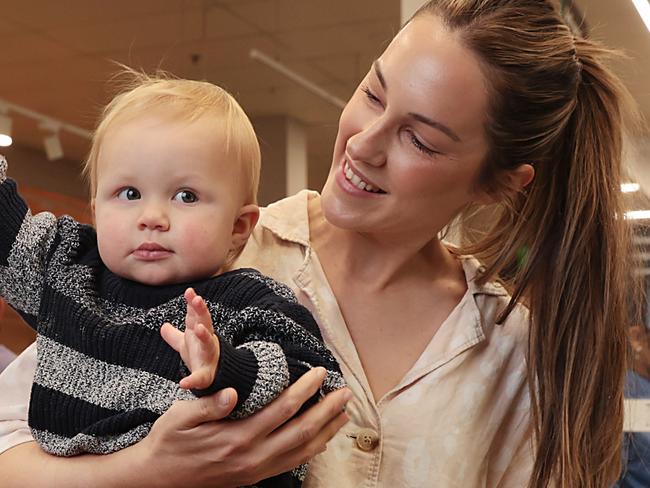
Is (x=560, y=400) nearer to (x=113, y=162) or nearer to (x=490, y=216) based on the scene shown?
(x=490, y=216)

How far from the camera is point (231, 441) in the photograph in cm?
98

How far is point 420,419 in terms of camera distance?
53.2 inches

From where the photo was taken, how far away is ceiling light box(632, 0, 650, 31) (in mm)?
1779

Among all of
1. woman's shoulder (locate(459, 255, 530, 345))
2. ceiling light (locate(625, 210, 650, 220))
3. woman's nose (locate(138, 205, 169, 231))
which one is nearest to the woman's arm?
woman's nose (locate(138, 205, 169, 231))

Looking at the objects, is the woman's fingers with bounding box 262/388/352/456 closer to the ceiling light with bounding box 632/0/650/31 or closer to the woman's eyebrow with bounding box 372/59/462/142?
the woman's eyebrow with bounding box 372/59/462/142

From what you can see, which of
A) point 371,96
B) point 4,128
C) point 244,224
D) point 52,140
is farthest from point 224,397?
point 52,140

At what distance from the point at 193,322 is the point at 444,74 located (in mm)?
602

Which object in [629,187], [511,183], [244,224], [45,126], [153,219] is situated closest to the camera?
[153,219]

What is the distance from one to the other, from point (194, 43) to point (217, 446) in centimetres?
499

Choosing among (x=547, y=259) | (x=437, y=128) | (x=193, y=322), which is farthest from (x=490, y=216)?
(x=193, y=322)

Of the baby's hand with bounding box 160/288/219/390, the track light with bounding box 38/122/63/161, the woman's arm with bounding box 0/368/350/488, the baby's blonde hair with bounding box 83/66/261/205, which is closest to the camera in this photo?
the baby's hand with bounding box 160/288/219/390

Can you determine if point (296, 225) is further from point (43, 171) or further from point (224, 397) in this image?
point (43, 171)

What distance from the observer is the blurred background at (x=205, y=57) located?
5199 mm

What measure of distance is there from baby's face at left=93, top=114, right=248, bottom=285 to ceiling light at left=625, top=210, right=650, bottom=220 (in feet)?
2.42
